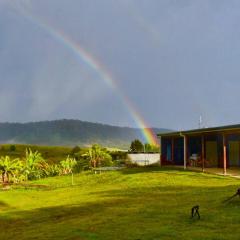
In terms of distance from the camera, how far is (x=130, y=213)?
1842 cm

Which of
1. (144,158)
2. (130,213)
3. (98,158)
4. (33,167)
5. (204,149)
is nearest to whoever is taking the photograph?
(130,213)

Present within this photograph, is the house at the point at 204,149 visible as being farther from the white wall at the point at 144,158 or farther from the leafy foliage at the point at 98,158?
the leafy foliage at the point at 98,158

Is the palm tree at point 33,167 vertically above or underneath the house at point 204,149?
underneath

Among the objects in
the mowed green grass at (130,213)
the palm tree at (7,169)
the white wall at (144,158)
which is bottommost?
the mowed green grass at (130,213)

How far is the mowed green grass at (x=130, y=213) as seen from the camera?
14.5 meters

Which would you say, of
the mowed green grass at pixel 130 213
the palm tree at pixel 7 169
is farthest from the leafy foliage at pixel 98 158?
the mowed green grass at pixel 130 213

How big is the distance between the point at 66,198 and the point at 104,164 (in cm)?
3291

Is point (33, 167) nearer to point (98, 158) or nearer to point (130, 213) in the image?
point (98, 158)

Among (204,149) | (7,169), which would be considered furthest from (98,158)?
(204,149)

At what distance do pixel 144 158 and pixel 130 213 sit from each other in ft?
116

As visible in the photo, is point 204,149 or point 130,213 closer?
point 130,213

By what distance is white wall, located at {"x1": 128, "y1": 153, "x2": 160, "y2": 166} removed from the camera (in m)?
52.9

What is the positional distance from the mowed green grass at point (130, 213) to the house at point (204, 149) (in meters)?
8.28

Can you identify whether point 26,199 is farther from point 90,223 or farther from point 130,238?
point 130,238
